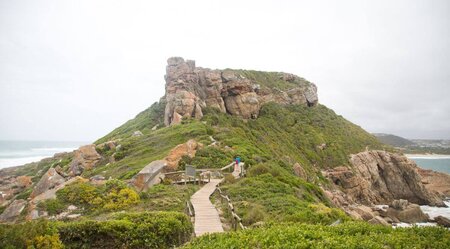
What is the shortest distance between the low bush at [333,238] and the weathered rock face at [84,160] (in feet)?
97.2

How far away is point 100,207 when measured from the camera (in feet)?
51.3

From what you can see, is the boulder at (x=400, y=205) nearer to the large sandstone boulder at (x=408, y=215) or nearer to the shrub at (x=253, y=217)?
the large sandstone boulder at (x=408, y=215)

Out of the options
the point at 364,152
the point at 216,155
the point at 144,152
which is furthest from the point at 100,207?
the point at 364,152

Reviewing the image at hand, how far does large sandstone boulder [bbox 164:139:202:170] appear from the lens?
26.7 meters

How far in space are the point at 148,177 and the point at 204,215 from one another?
7378mm

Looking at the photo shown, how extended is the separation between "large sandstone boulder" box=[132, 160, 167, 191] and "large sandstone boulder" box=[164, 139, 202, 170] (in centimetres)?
247

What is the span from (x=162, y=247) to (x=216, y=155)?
2080 centimetres

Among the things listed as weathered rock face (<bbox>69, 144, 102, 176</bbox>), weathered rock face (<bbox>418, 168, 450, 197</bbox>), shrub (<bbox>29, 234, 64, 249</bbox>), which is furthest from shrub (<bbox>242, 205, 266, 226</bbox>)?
weathered rock face (<bbox>418, 168, 450, 197</bbox>)

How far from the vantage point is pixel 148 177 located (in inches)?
816

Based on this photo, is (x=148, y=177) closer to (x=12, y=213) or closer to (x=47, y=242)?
(x=12, y=213)

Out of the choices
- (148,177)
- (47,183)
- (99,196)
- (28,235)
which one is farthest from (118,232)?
(47,183)

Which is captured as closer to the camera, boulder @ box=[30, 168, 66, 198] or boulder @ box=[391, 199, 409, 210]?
boulder @ box=[30, 168, 66, 198]

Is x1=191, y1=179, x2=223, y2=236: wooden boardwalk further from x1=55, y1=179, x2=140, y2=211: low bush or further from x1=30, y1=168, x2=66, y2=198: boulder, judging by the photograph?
x1=30, y1=168, x2=66, y2=198: boulder

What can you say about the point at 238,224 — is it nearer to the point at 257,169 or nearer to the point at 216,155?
the point at 257,169
